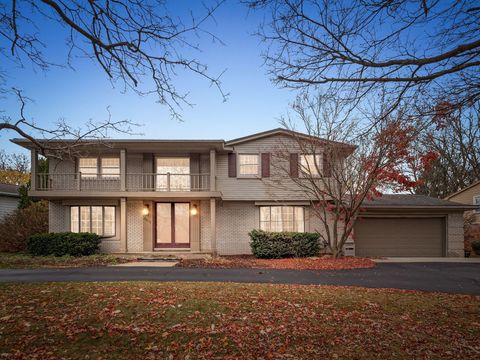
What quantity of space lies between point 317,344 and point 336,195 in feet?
37.3

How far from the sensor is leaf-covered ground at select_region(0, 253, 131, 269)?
1316 centimetres

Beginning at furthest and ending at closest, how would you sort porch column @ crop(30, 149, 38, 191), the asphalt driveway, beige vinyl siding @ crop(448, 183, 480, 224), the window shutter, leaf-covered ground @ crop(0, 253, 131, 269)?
1. beige vinyl siding @ crop(448, 183, 480, 224)
2. porch column @ crop(30, 149, 38, 191)
3. the window shutter
4. leaf-covered ground @ crop(0, 253, 131, 269)
5. the asphalt driveway

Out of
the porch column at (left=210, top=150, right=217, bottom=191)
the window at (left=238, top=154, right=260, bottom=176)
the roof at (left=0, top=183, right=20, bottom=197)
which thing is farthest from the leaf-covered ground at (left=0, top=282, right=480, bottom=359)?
the roof at (left=0, top=183, right=20, bottom=197)

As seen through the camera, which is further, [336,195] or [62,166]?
[62,166]

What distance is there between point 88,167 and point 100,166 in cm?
65

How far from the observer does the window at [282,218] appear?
17594 millimetres

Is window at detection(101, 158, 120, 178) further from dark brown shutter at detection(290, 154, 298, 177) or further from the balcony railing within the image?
dark brown shutter at detection(290, 154, 298, 177)

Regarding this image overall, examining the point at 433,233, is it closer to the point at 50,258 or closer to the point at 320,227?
the point at 320,227

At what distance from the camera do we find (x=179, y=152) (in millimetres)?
17781

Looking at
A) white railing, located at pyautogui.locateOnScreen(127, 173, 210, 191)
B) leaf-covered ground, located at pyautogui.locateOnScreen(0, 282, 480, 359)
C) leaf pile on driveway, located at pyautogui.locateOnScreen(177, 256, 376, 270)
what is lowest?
leaf pile on driveway, located at pyautogui.locateOnScreen(177, 256, 376, 270)

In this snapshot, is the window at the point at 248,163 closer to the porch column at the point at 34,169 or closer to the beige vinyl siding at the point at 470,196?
the porch column at the point at 34,169

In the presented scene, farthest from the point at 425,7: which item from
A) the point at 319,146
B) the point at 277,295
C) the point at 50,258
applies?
the point at 50,258

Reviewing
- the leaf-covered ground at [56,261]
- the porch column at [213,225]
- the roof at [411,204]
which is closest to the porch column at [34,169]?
the leaf-covered ground at [56,261]

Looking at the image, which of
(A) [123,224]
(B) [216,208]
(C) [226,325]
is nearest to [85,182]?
(A) [123,224]
